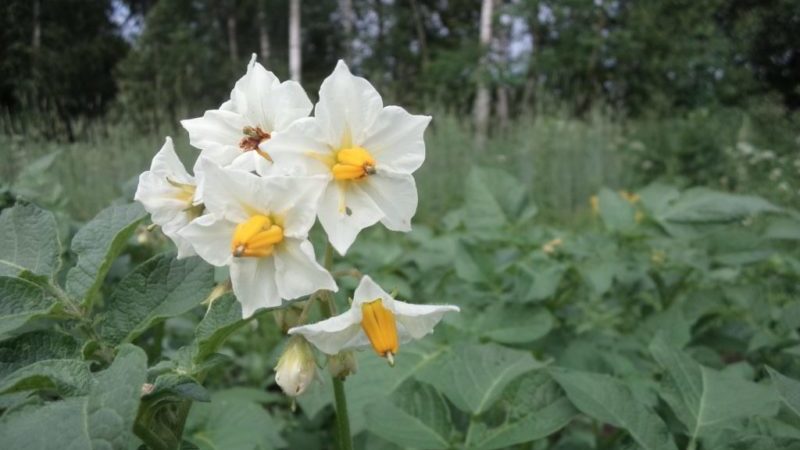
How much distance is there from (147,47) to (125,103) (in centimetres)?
119

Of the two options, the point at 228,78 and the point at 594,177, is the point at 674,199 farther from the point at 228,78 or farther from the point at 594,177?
the point at 228,78

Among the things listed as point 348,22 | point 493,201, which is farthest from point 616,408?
point 348,22

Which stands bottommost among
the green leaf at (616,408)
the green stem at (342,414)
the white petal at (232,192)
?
the green leaf at (616,408)

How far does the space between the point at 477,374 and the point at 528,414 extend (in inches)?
3.8

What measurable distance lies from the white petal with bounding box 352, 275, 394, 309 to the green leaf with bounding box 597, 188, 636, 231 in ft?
3.53

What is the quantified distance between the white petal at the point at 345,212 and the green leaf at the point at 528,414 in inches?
13.2

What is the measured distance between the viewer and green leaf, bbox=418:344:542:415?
3.04ft

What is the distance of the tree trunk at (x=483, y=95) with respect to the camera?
7862 mm

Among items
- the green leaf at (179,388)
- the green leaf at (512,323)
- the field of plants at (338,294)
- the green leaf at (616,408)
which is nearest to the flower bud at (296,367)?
the field of plants at (338,294)

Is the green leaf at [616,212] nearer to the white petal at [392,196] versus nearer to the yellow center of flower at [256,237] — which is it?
the white petal at [392,196]

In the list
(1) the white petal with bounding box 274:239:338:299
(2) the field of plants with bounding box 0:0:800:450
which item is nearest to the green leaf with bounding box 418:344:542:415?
(2) the field of plants with bounding box 0:0:800:450

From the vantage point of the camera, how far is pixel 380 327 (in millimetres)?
650

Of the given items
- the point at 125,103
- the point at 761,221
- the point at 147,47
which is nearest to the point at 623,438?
the point at 761,221

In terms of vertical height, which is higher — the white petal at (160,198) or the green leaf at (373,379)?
the white petal at (160,198)
